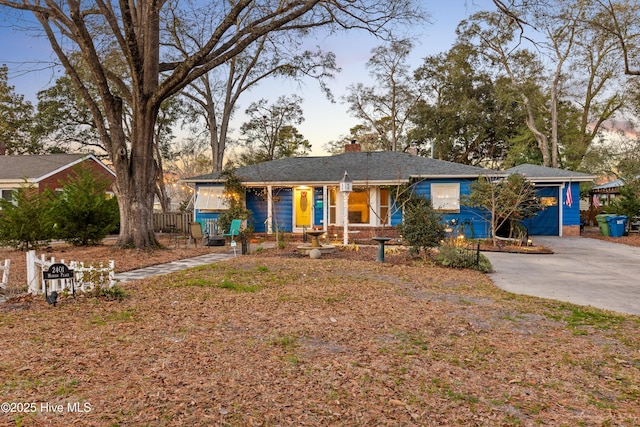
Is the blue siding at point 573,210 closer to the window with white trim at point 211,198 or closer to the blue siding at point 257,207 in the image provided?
the blue siding at point 257,207

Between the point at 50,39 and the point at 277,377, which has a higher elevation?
the point at 50,39

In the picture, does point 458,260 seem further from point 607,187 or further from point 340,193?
point 607,187

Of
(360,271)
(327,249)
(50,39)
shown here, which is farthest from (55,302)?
(50,39)

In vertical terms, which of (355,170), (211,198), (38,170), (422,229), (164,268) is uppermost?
(38,170)

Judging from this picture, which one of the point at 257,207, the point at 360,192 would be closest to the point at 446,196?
the point at 360,192

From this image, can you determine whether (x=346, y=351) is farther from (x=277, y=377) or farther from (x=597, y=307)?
(x=597, y=307)

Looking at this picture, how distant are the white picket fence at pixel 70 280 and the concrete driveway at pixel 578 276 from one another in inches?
260

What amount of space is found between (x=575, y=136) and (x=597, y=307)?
2745 centimetres

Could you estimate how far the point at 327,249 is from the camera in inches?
434

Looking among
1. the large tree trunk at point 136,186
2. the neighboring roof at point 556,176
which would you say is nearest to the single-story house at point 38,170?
the large tree trunk at point 136,186

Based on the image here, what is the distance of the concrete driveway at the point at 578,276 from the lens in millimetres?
5961

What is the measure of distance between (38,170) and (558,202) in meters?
27.4

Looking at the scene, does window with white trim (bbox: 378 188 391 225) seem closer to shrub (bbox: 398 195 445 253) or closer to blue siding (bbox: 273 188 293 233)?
blue siding (bbox: 273 188 293 233)

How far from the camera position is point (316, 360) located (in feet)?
11.0
